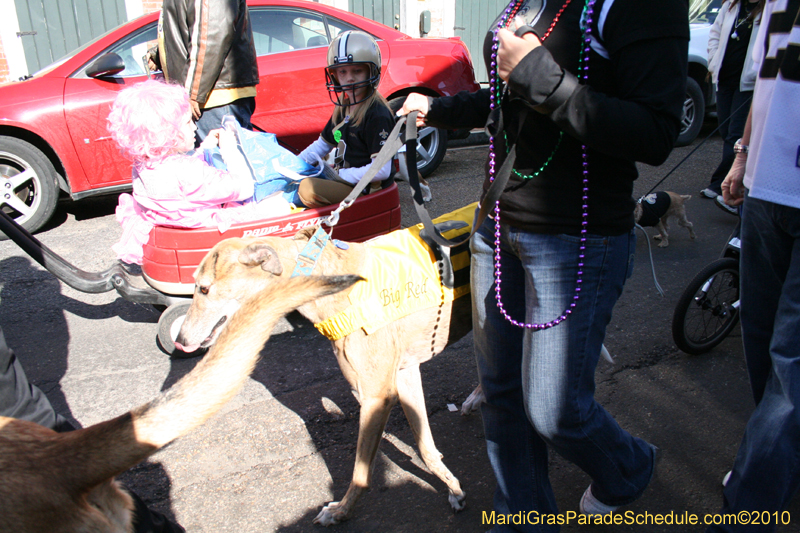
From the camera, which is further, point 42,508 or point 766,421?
point 766,421

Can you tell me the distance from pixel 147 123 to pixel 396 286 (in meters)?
1.94

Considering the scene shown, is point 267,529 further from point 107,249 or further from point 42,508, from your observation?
point 107,249

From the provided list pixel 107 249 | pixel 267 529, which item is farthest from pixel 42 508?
pixel 107 249

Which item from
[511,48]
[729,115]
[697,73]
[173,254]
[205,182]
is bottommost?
[173,254]

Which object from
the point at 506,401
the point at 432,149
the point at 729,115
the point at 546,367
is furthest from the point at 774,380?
the point at 432,149

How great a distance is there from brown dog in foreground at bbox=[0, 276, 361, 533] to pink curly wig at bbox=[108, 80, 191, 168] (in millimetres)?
2022

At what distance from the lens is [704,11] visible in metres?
9.40

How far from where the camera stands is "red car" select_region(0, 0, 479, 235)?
Answer: 18.0 ft

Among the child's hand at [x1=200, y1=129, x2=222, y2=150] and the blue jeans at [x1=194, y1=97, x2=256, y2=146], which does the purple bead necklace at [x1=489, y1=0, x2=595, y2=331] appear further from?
the blue jeans at [x1=194, y1=97, x2=256, y2=146]

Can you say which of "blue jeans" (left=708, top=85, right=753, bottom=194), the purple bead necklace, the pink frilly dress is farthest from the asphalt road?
"blue jeans" (left=708, top=85, right=753, bottom=194)

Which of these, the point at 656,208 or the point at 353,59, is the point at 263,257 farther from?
the point at 656,208

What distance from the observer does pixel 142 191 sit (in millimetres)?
3354

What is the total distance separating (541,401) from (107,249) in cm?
496

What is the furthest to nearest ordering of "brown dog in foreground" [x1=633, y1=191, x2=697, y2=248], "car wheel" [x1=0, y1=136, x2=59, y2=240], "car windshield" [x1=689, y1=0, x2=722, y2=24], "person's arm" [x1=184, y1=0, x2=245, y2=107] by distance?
"car windshield" [x1=689, y1=0, x2=722, y2=24]
"car wheel" [x1=0, y1=136, x2=59, y2=240]
"brown dog in foreground" [x1=633, y1=191, x2=697, y2=248]
"person's arm" [x1=184, y1=0, x2=245, y2=107]
